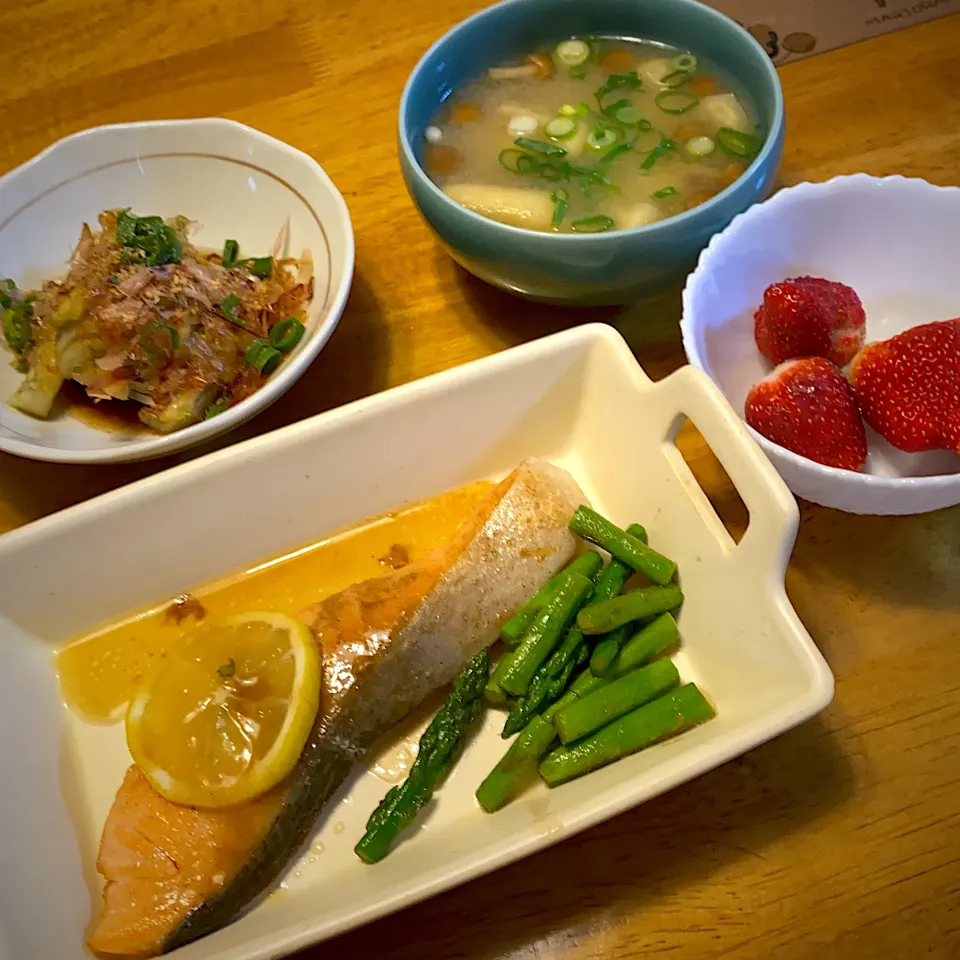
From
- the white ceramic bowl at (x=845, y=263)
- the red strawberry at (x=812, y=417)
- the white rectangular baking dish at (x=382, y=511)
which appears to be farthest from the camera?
the white ceramic bowl at (x=845, y=263)

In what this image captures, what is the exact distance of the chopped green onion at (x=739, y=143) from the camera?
4.86 feet

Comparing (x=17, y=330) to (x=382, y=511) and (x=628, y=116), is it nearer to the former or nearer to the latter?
(x=382, y=511)

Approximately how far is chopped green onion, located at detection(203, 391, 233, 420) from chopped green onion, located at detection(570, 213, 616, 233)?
2.03 feet

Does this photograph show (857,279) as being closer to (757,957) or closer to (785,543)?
(785,543)

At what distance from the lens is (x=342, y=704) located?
1.15 m

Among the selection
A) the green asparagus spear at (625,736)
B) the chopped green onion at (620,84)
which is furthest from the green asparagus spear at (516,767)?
the chopped green onion at (620,84)

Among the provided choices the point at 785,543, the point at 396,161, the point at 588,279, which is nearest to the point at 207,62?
the point at 396,161

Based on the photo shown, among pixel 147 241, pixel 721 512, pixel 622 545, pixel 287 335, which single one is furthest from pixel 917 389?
pixel 147 241

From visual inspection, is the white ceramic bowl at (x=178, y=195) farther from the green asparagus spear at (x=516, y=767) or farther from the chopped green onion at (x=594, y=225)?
the green asparagus spear at (x=516, y=767)

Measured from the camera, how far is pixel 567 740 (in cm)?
111

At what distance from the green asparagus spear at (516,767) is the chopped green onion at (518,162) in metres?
0.93

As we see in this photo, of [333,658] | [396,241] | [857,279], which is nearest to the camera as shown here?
[333,658]

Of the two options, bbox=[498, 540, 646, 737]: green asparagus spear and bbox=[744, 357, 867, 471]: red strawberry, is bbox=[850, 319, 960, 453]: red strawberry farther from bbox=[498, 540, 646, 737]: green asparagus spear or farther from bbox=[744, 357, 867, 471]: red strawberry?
bbox=[498, 540, 646, 737]: green asparagus spear

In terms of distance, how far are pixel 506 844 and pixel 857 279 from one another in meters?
1.10
